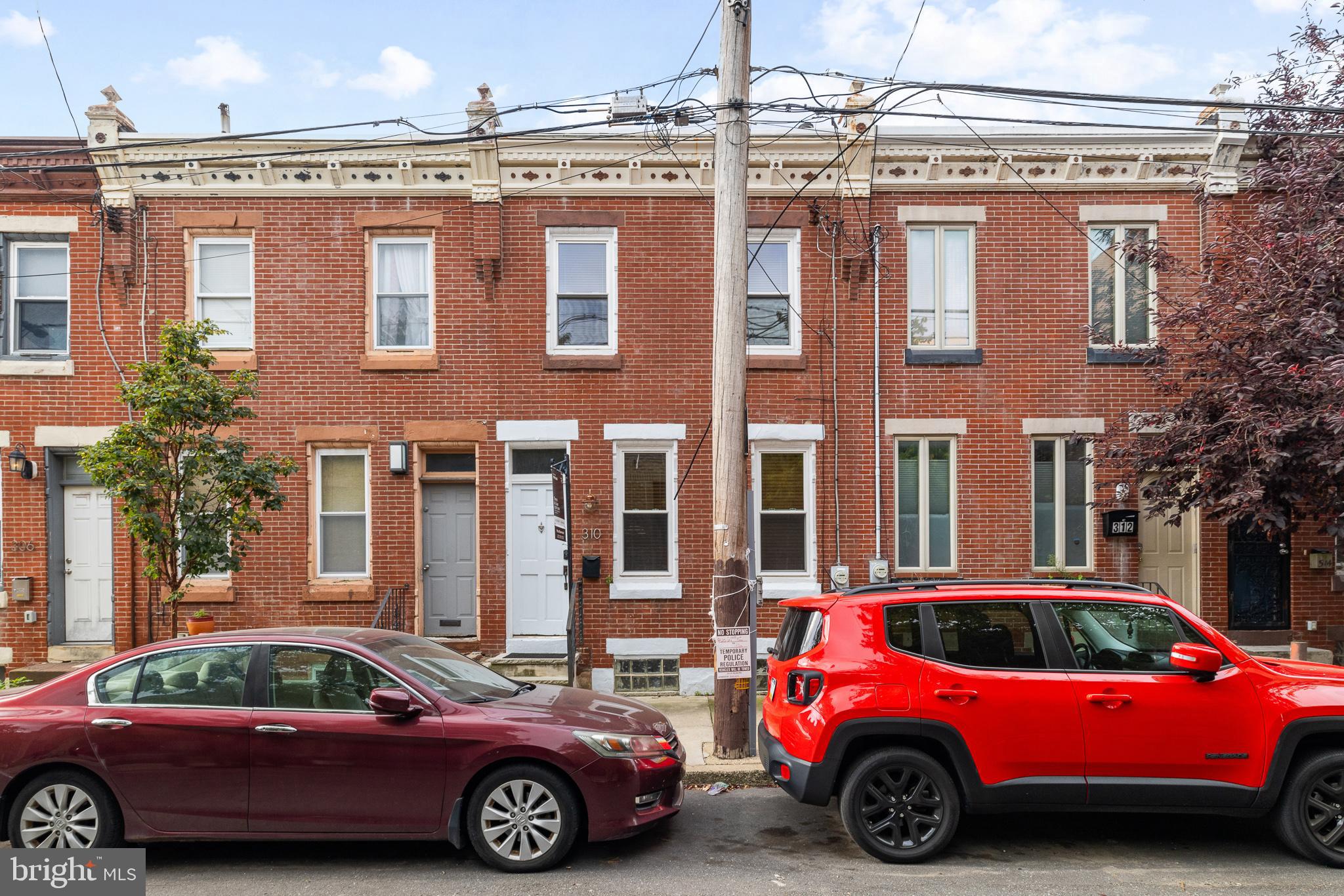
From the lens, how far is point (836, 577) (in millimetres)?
10516

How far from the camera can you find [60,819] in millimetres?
5215

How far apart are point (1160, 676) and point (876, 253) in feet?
21.9

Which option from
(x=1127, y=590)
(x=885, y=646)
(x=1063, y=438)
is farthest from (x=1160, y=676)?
(x=1063, y=438)

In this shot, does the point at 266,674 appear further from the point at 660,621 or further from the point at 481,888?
the point at 660,621

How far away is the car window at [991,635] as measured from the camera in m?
5.51

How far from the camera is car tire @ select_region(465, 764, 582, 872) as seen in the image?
5215 millimetres

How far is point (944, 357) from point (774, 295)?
7.69ft

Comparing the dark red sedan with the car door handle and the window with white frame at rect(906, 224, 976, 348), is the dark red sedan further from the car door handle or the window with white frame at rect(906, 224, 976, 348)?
the window with white frame at rect(906, 224, 976, 348)

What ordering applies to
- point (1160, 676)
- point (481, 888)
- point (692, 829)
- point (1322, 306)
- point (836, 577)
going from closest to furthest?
point (481, 888)
point (1160, 676)
point (692, 829)
point (1322, 306)
point (836, 577)

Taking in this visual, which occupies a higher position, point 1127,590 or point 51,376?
point 51,376

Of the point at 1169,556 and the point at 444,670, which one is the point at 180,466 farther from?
the point at 1169,556

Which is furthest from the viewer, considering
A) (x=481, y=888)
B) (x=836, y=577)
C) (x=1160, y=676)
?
(x=836, y=577)

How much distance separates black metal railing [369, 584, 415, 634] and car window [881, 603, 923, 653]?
684cm

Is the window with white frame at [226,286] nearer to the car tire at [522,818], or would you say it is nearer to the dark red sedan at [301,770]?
the dark red sedan at [301,770]
